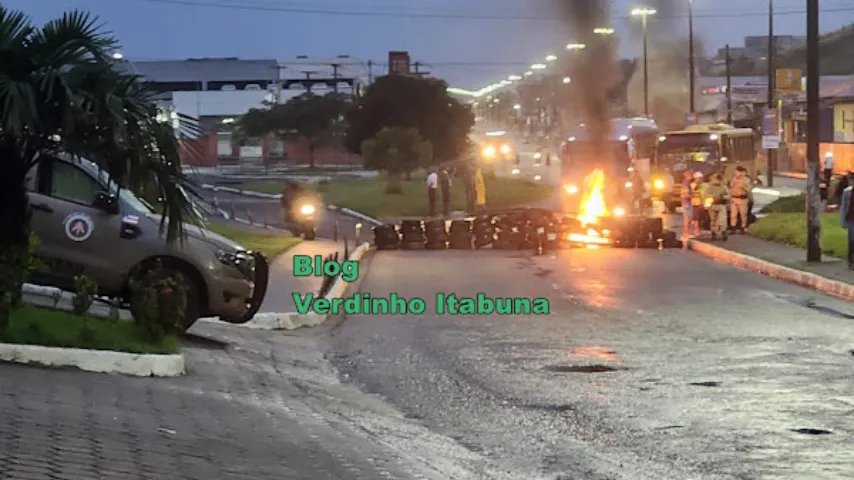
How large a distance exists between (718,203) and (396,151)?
93.8 ft

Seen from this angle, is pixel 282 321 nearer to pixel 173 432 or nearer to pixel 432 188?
pixel 173 432

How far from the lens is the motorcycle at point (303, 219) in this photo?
31.4 meters

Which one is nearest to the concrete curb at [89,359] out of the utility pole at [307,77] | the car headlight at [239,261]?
the car headlight at [239,261]

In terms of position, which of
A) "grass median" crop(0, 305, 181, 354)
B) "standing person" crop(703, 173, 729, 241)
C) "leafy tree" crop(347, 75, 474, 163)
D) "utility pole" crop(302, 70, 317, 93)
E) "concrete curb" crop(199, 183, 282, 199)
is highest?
"utility pole" crop(302, 70, 317, 93)

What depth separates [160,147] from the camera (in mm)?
11164

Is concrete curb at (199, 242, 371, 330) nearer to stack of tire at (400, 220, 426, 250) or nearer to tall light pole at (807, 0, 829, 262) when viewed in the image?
tall light pole at (807, 0, 829, 262)

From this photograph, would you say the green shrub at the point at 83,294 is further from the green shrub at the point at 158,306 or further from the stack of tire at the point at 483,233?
the stack of tire at the point at 483,233

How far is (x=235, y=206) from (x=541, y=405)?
39.2 meters

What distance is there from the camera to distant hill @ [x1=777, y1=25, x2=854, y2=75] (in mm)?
105125

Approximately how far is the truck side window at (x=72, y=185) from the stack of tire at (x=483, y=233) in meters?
17.0

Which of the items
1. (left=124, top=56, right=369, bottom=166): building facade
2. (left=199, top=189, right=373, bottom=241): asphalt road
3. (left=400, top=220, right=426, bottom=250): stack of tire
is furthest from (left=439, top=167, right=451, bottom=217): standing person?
(left=124, top=56, right=369, bottom=166): building facade

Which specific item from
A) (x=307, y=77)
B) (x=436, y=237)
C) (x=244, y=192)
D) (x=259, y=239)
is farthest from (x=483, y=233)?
(x=307, y=77)

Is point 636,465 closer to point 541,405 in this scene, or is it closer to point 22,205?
point 541,405

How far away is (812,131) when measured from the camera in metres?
23.5
